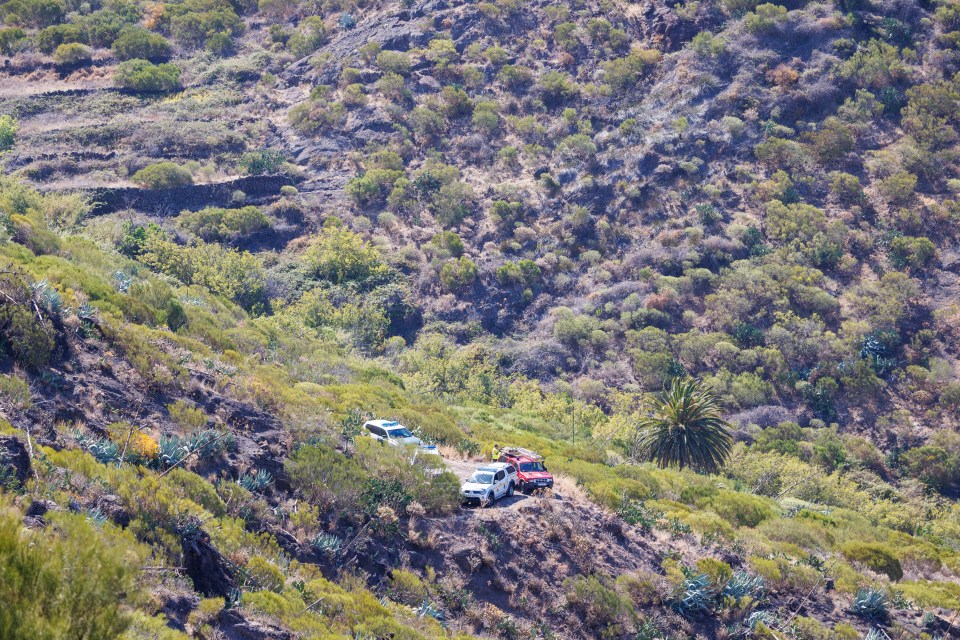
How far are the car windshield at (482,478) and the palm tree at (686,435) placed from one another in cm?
1990

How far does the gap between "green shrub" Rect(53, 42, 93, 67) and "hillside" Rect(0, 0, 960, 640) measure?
330 millimetres

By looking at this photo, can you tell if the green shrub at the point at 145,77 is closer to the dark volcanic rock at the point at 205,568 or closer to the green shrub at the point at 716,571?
the green shrub at the point at 716,571

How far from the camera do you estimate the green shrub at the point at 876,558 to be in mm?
31656

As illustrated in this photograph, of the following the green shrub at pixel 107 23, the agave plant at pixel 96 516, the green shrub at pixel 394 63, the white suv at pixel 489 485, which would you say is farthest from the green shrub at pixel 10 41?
the agave plant at pixel 96 516

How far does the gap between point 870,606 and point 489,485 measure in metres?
12.7

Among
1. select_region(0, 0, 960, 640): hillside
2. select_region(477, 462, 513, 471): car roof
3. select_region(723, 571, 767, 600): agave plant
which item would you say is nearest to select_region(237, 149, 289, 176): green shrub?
select_region(0, 0, 960, 640): hillside

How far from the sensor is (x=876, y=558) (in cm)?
3180

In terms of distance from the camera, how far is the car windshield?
28.0 meters

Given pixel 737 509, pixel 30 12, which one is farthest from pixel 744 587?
pixel 30 12

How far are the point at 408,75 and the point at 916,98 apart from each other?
51.5m

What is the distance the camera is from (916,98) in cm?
8281

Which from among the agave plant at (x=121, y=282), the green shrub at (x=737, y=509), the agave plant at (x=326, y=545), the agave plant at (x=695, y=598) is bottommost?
the green shrub at (x=737, y=509)

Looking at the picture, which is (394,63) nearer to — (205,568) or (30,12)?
(30,12)

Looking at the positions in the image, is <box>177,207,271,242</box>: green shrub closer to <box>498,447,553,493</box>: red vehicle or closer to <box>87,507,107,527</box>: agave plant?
<box>498,447,553,493</box>: red vehicle
